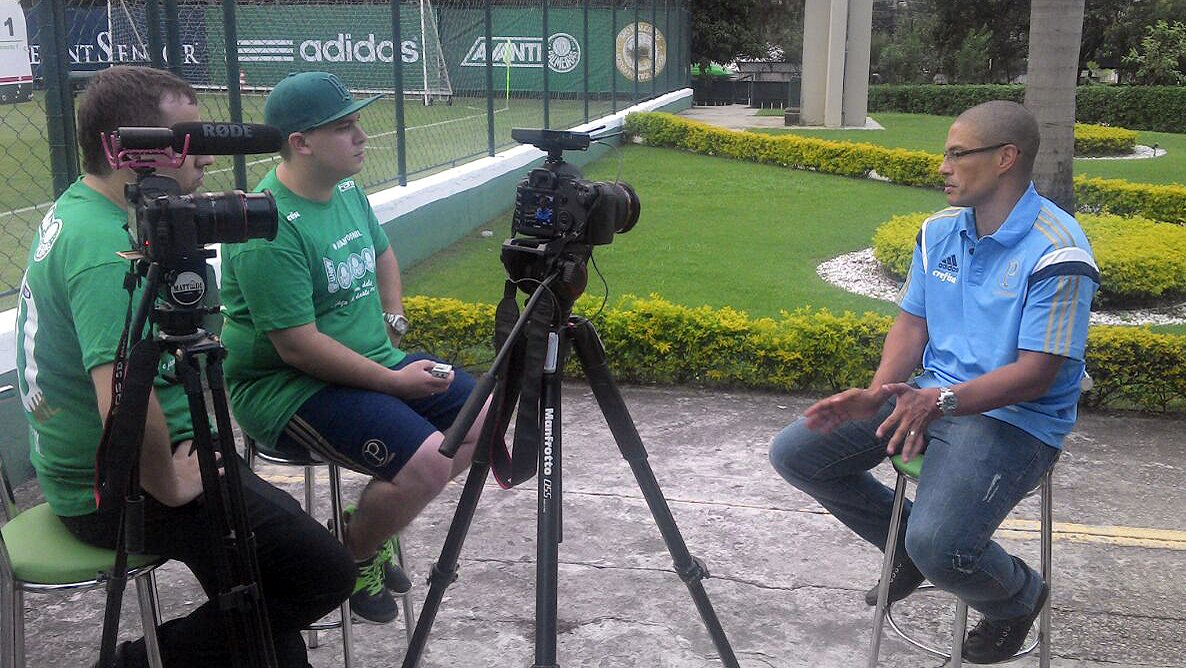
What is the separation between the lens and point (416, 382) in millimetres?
3211

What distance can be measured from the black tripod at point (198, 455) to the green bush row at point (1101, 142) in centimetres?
2105

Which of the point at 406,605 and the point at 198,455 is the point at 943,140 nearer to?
the point at 406,605

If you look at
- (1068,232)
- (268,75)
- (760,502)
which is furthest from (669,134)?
(1068,232)

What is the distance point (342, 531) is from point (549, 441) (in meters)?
0.96

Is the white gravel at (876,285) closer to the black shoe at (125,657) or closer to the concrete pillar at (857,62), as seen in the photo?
the black shoe at (125,657)

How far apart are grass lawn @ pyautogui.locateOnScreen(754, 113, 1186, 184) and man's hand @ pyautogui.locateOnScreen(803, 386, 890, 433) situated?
636 inches

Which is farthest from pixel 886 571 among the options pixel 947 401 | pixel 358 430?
pixel 358 430

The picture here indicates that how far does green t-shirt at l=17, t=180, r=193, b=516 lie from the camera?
242 centimetres

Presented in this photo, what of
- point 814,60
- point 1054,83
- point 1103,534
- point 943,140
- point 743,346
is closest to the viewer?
point 1103,534

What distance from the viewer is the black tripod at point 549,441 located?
2.55m

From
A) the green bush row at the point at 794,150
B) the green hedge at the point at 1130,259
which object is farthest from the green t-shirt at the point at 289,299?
the green bush row at the point at 794,150

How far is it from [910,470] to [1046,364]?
0.48 m

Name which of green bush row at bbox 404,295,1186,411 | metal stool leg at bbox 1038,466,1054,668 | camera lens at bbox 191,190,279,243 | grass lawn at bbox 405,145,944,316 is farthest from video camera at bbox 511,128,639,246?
grass lawn at bbox 405,145,944,316

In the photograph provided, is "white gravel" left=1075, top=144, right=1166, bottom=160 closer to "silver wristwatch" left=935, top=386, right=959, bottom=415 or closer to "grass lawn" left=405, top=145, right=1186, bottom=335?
"grass lawn" left=405, top=145, right=1186, bottom=335
